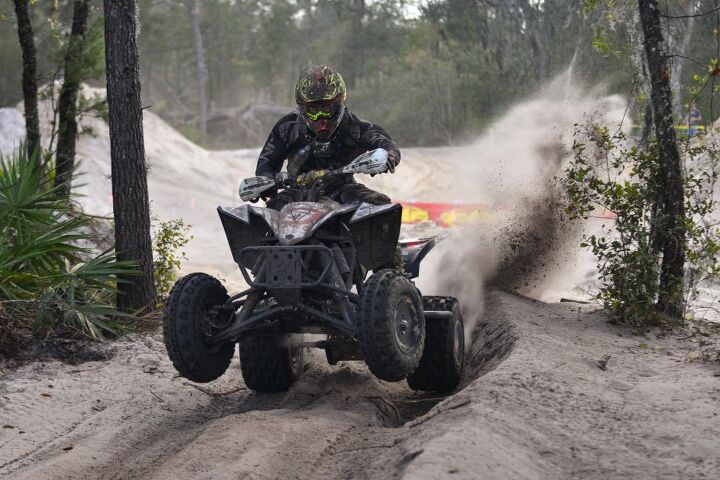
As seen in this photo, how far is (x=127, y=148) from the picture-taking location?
9.19 meters

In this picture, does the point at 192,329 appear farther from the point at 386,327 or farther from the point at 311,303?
the point at 386,327

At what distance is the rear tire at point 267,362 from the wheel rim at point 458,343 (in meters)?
1.30

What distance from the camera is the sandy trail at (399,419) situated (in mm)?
4453

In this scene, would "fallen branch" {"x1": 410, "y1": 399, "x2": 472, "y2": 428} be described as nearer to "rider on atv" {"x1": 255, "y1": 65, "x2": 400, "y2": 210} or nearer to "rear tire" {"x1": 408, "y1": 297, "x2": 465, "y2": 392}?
"rear tire" {"x1": 408, "y1": 297, "x2": 465, "y2": 392}

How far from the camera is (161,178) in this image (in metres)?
29.1

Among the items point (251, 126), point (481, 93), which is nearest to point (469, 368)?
point (481, 93)

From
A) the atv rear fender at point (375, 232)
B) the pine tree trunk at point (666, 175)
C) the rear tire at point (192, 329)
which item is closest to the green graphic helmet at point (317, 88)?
the atv rear fender at point (375, 232)

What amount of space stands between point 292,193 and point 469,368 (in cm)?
240

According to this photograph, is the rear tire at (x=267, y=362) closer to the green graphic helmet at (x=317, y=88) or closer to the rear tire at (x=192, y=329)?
the rear tire at (x=192, y=329)

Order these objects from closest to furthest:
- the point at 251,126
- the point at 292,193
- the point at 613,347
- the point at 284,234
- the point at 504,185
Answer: the point at 284,234 → the point at 292,193 → the point at 613,347 → the point at 504,185 → the point at 251,126

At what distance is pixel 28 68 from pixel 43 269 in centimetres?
389

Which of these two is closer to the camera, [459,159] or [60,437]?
[60,437]

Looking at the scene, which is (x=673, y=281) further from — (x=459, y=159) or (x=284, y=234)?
(x=459, y=159)

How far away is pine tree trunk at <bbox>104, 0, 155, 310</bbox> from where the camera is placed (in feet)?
29.9
